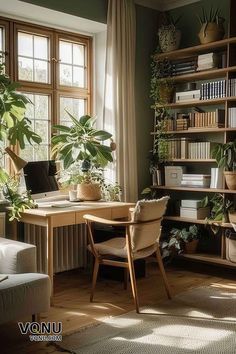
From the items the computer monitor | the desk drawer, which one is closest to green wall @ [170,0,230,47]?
the computer monitor

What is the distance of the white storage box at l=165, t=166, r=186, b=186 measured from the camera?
15.7 feet

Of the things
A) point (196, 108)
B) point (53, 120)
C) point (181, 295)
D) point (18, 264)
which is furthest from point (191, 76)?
point (18, 264)

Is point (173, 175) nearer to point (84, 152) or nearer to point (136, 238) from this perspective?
point (84, 152)

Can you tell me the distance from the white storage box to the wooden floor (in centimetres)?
89

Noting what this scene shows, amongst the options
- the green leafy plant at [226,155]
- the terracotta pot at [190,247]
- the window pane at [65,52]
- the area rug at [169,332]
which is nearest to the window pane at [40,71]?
the window pane at [65,52]

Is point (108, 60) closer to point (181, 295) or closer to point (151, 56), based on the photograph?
point (151, 56)

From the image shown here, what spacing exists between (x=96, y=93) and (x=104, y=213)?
5.07 feet

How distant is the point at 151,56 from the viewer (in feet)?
16.2

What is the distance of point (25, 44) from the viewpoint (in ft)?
14.4

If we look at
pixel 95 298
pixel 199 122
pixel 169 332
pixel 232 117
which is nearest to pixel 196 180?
pixel 199 122

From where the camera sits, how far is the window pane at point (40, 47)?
447cm

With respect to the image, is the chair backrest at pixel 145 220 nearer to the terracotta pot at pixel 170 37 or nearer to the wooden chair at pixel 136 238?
the wooden chair at pixel 136 238

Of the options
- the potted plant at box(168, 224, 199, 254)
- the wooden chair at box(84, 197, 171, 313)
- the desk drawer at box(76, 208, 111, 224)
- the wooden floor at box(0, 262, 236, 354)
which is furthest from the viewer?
the potted plant at box(168, 224, 199, 254)

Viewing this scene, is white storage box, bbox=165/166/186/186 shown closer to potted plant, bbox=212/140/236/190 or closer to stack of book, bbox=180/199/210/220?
stack of book, bbox=180/199/210/220
